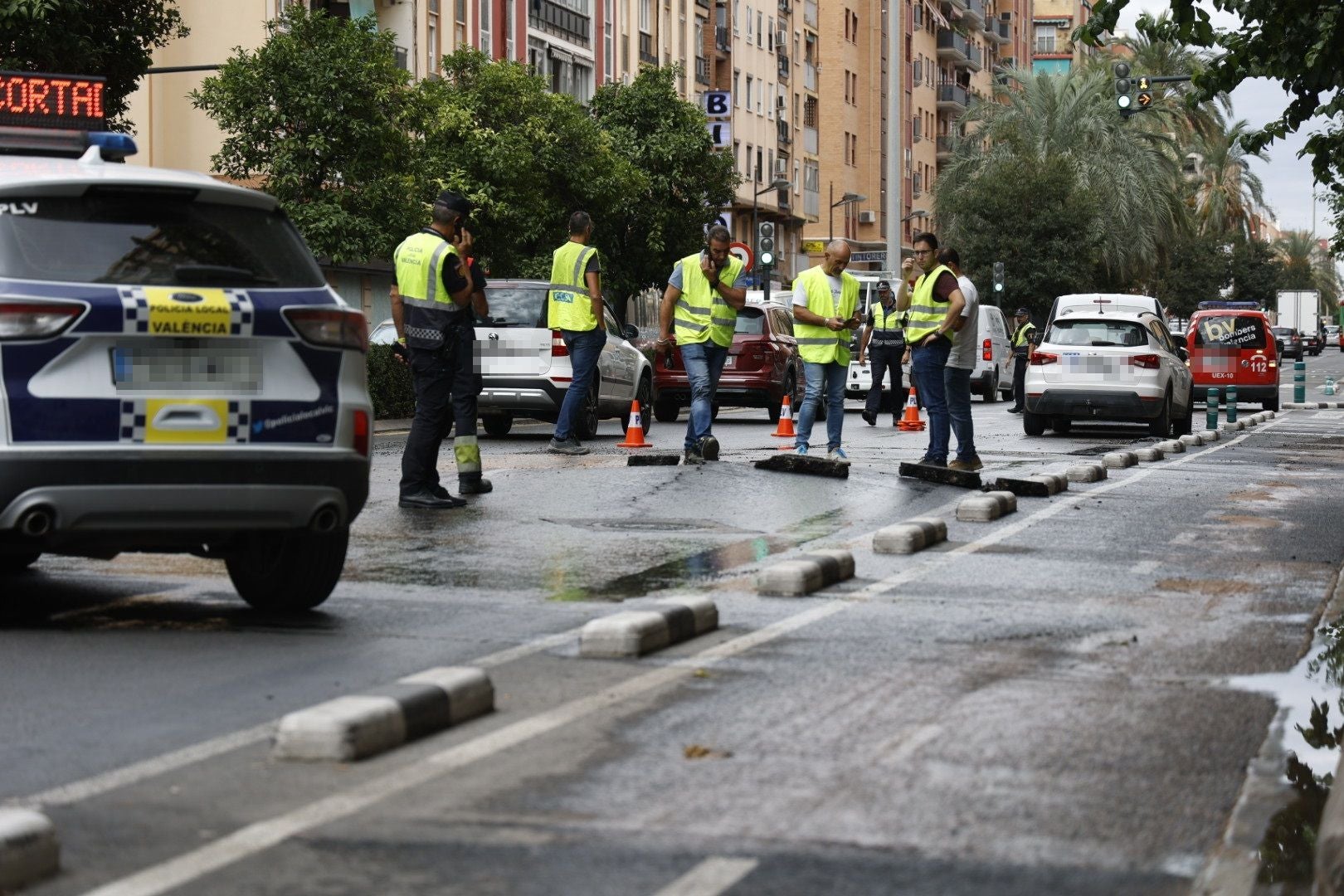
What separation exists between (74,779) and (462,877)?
1415 millimetres

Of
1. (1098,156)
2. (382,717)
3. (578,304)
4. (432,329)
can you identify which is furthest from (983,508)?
(1098,156)

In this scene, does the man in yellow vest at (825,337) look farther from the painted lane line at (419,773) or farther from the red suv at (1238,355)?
the red suv at (1238,355)

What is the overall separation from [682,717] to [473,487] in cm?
866

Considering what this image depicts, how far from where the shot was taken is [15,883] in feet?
14.7

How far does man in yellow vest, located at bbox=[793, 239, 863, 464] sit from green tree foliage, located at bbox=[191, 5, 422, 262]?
18.9 metres

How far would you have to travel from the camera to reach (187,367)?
26.8 feet

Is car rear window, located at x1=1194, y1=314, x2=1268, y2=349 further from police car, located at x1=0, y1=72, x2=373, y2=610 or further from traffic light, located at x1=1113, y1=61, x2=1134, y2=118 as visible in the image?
police car, located at x1=0, y1=72, x2=373, y2=610

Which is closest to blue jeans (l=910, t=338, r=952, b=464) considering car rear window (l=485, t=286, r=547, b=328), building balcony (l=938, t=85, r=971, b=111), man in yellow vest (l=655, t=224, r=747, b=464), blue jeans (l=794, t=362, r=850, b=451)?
blue jeans (l=794, t=362, r=850, b=451)

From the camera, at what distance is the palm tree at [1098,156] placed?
75562mm

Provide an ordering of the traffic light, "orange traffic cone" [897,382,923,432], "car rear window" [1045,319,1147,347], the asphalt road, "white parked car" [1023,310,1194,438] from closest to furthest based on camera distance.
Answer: the asphalt road < "white parked car" [1023,310,1194,438] < "car rear window" [1045,319,1147,347] < "orange traffic cone" [897,382,923,432] < the traffic light

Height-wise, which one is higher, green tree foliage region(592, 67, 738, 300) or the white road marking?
green tree foliage region(592, 67, 738, 300)

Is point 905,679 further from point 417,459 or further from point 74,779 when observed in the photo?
point 417,459

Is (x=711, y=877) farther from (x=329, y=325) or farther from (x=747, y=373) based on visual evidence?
(x=747, y=373)

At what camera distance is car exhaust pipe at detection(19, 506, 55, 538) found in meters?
7.89
